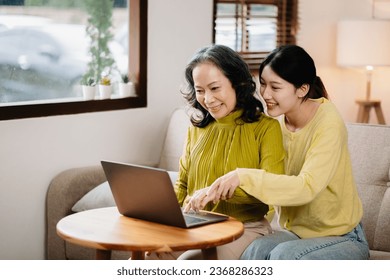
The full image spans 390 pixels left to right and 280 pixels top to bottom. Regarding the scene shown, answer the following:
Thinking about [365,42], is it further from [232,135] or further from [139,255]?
[139,255]

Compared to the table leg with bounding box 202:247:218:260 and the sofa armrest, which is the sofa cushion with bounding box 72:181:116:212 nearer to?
the sofa armrest

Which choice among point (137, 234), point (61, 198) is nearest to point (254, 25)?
point (61, 198)

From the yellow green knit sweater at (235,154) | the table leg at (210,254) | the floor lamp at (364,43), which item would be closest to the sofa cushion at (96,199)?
the yellow green knit sweater at (235,154)

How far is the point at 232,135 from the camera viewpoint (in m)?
2.33

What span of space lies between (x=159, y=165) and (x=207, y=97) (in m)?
1.44

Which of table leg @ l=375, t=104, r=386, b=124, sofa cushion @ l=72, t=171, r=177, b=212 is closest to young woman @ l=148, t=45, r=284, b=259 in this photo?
sofa cushion @ l=72, t=171, r=177, b=212

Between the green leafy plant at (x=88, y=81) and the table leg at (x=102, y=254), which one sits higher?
the green leafy plant at (x=88, y=81)

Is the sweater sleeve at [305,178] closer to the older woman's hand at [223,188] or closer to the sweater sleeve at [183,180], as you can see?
the older woman's hand at [223,188]

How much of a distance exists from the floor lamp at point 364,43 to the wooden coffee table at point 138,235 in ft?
10.4

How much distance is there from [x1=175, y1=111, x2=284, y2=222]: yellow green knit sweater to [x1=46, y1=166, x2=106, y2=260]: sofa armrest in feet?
3.29

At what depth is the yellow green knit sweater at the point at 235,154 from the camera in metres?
2.25

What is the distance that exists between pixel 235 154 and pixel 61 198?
1.19 metres

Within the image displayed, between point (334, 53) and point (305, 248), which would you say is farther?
point (334, 53)
